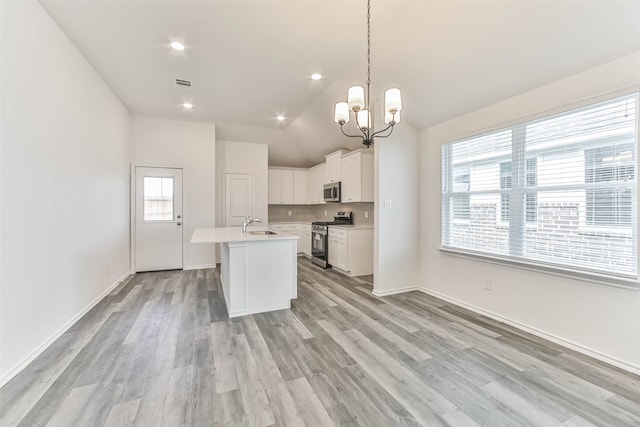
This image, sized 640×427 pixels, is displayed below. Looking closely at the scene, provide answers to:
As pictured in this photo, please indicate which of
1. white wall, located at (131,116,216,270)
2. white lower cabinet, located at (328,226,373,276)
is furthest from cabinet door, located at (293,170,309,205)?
white lower cabinet, located at (328,226,373,276)

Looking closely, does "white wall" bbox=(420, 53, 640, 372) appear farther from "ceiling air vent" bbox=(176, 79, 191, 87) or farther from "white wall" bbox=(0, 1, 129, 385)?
"white wall" bbox=(0, 1, 129, 385)

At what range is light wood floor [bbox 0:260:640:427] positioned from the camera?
161 cm

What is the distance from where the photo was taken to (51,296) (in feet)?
8.15

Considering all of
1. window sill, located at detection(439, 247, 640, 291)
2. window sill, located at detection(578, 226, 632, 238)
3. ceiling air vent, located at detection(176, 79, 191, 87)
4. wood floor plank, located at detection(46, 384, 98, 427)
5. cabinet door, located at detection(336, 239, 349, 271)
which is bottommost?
wood floor plank, located at detection(46, 384, 98, 427)

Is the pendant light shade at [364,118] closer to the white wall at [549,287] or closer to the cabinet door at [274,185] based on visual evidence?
the white wall at [549,287]

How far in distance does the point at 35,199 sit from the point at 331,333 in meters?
2.83

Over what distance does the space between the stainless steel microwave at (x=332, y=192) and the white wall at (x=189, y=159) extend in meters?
2.39

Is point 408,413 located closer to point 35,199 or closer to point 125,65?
point 35,199

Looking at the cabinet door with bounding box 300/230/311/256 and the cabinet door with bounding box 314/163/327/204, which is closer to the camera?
the cabinet door with bounding box 314/163/327/204

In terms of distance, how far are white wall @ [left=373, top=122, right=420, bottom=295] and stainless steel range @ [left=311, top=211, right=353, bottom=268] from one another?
1758mm

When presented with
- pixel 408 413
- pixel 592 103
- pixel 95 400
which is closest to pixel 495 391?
pixel 408 413

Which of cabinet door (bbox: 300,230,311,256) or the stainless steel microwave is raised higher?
the stainless steel microwave

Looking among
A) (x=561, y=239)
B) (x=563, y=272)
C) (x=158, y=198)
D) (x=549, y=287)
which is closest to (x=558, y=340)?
(x=549, y=287)

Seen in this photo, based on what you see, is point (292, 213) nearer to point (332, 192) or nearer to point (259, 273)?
point (332, 192)
